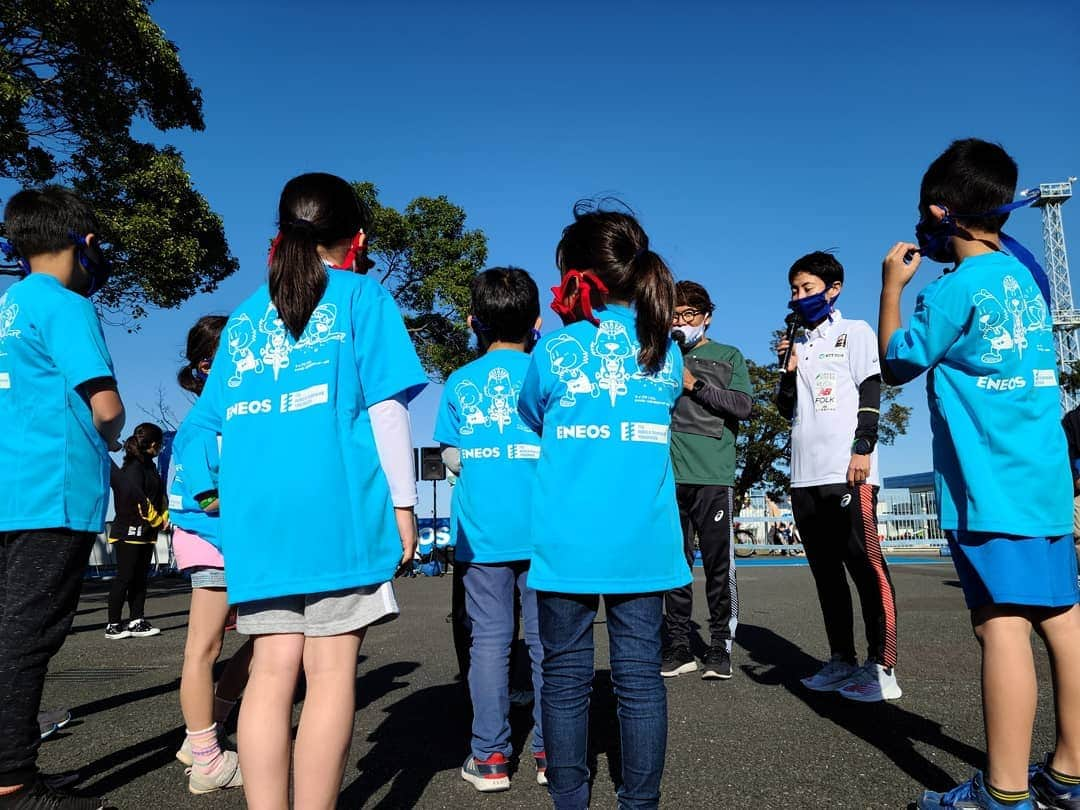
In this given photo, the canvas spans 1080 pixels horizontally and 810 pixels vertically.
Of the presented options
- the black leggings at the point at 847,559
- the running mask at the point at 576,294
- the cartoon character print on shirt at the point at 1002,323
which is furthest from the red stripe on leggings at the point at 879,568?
the running mask at the point at 576,294

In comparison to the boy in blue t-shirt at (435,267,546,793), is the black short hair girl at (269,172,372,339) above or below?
above

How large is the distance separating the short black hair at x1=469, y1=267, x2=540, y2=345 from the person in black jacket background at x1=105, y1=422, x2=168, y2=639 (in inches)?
224

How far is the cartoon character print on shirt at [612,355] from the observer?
230cm

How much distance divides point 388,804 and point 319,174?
214 cm

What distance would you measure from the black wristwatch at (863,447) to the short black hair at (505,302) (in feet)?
5.63

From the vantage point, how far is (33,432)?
2693mm

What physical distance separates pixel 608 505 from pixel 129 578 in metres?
7.11

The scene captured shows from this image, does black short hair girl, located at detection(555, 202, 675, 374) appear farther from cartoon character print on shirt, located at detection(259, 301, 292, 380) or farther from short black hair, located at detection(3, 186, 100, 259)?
short black hair, located at detection(3, 186, 100, 259)

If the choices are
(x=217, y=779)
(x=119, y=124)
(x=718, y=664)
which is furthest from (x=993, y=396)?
(x=119, y=124)

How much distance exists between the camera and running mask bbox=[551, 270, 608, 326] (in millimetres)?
2350

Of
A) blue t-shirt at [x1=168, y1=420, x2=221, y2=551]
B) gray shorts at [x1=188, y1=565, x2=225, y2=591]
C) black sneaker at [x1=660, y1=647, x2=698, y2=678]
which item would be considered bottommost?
black sneaker at [x1=660, y1=647, x2=698, y2=678]

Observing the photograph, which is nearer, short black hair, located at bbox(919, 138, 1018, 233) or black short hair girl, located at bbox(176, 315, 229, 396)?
short black hair, located at bbox(919, 138, 1018, 233)

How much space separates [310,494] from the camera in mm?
2051

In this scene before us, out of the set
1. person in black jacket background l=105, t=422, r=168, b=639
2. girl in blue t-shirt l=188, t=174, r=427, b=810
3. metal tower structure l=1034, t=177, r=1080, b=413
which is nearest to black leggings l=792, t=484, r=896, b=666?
girl in blue t-shirt l=188, t=174, r=427, b=810
